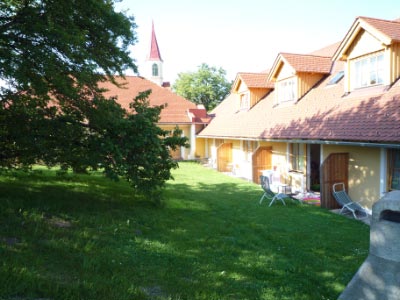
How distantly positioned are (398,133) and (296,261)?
4946mm

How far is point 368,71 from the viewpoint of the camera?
11828mm

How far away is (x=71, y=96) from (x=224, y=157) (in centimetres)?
1525

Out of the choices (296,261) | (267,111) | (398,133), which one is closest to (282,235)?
(296,261)

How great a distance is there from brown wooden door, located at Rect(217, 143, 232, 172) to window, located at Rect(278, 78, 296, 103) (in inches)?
239

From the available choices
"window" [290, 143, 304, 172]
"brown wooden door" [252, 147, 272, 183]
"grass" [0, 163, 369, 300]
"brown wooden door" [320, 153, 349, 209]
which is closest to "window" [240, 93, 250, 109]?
"brown wooden door" [252, 147, 272, 183]

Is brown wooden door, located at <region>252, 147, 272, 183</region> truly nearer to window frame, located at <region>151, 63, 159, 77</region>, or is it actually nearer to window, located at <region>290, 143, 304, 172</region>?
window, located at <region>290, 143, 304, 172</region>

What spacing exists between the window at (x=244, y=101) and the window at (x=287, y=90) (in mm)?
3726

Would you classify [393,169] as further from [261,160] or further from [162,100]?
Result: [162,100]

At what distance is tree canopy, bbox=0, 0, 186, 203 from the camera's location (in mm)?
6984

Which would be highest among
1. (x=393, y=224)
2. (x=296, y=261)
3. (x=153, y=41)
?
(x=153, y=41)

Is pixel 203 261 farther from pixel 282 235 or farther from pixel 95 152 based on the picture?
pixel 95 152

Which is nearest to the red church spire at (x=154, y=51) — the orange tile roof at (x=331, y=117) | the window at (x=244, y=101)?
the window at (x=244, y=101)

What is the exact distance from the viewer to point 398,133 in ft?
28.6

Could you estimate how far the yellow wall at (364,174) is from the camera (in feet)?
33.9
